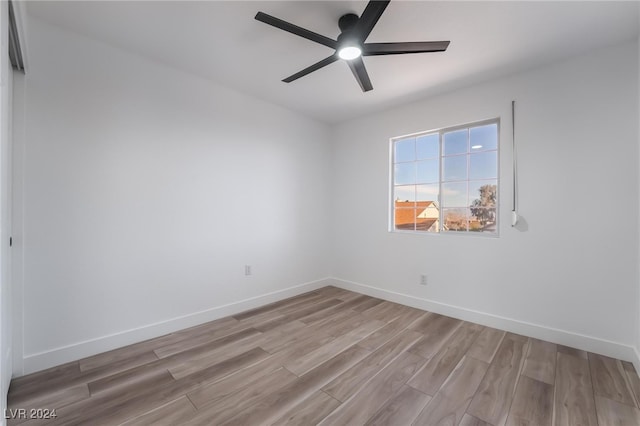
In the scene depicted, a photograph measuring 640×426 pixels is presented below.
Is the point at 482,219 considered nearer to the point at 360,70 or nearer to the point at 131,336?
the point at 360,70

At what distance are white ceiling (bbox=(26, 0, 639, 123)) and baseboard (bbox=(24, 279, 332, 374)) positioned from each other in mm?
2511

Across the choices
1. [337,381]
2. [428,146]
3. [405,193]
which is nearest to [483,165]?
[428,146]

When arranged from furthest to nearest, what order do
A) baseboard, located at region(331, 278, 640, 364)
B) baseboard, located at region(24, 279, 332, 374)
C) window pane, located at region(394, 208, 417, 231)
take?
window pane, located at region(394, 208, 417, 231) → baseboard, located at region(331, 278, 640, 364) → baseboard, located at region(24, 279, 332, 374)

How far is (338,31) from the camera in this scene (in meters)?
2.17

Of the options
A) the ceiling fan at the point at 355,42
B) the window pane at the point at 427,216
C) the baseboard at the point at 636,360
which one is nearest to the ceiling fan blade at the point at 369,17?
the ceiling fan at the point at 355,42

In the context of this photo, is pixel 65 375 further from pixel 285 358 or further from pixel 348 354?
pixel 348 354

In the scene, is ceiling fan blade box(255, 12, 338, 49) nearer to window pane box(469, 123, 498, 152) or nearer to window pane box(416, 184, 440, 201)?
window pane box(469, 123, 498, 152)

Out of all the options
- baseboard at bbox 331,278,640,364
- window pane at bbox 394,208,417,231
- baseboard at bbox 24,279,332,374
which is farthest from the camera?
window pane at bbox 394,208,417,231

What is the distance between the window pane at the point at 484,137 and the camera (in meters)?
2.96

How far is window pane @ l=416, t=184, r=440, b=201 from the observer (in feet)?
11.1

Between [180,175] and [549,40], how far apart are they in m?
3.48

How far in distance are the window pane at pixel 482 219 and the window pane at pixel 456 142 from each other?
0.71 metres

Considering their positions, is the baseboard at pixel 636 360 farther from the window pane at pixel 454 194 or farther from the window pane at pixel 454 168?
the window pane at pixel 454 168

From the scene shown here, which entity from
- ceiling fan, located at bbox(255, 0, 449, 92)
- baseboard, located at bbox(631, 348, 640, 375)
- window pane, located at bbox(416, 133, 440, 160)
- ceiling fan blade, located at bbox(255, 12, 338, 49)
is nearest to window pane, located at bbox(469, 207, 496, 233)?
window pane, located at bbox(416, 133, 440, 160)
